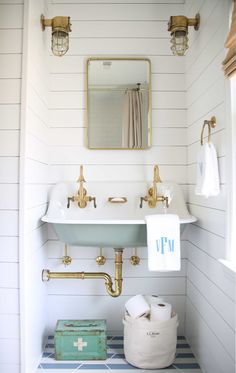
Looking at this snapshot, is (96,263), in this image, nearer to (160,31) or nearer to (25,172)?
(25,172)

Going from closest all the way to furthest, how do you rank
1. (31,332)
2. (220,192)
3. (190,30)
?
1. (220,192)
2. (31,332)
3. (190,30)

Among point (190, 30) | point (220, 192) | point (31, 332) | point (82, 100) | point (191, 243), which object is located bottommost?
point (31, 332)

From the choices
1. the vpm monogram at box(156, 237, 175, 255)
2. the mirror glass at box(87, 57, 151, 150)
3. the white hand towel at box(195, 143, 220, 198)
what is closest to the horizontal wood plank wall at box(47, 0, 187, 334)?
the mirror glass at box(87, 57, 151, 150)

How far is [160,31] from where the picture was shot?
2.08m

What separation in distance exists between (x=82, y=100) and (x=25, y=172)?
79 centimetres

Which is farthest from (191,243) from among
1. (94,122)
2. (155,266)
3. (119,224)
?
(94,122)

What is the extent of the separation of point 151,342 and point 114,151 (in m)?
1.17

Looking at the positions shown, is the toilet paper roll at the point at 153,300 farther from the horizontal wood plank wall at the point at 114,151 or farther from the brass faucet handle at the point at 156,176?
the brass faucet handle at the point at 156,176

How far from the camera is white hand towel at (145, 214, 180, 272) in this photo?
1606 mm

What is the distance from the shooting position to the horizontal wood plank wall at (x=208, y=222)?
1373 mm

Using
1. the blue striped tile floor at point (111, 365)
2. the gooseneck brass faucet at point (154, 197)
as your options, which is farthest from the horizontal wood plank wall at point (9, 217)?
the gooseneck brass faucet at point (154, 197)

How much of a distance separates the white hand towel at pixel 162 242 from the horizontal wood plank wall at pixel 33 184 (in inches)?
24.3

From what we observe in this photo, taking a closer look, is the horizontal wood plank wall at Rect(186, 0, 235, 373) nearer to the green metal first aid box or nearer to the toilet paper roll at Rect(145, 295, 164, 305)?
the toilet paper roll at Rect(145, 295, 164, 305)

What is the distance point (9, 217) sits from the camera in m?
1.50
